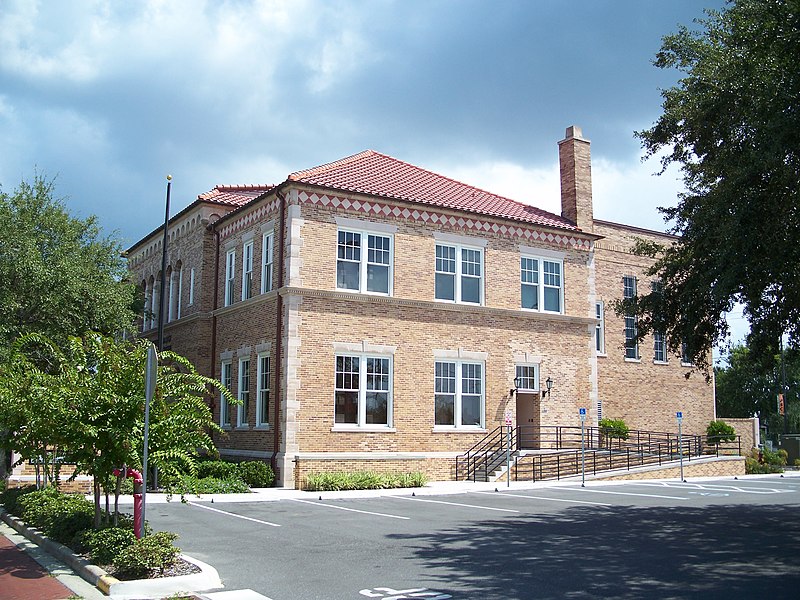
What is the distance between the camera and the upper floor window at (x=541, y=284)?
29594 mm

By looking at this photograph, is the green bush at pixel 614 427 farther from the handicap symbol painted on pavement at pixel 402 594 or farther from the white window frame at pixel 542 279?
the handicap symbol painted on pavement at pixel 402 594

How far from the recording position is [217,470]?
23.9 meters

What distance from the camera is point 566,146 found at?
107 feet

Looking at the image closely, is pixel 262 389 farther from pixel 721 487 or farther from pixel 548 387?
pixel 721 487

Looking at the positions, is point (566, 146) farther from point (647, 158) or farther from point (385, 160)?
point (647, 158)

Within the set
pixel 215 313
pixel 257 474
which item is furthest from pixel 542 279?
pixel 257 474

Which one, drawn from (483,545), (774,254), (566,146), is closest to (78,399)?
(483,545)

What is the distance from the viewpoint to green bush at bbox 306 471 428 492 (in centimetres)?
2336

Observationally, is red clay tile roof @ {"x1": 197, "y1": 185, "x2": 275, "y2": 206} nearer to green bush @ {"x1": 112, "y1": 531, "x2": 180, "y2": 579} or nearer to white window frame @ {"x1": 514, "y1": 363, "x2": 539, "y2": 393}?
white window frame @ {"x1": 514, "y1": 363, "x2": 539, "y2": 393}

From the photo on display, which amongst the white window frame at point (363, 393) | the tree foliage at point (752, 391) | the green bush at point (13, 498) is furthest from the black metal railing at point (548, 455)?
the tree foliage at point (752, 391)

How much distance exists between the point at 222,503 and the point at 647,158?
13.5 meters

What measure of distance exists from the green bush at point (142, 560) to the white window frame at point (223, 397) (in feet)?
60.1

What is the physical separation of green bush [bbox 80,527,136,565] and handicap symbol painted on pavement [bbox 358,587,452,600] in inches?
136

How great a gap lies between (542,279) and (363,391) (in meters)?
8.67
